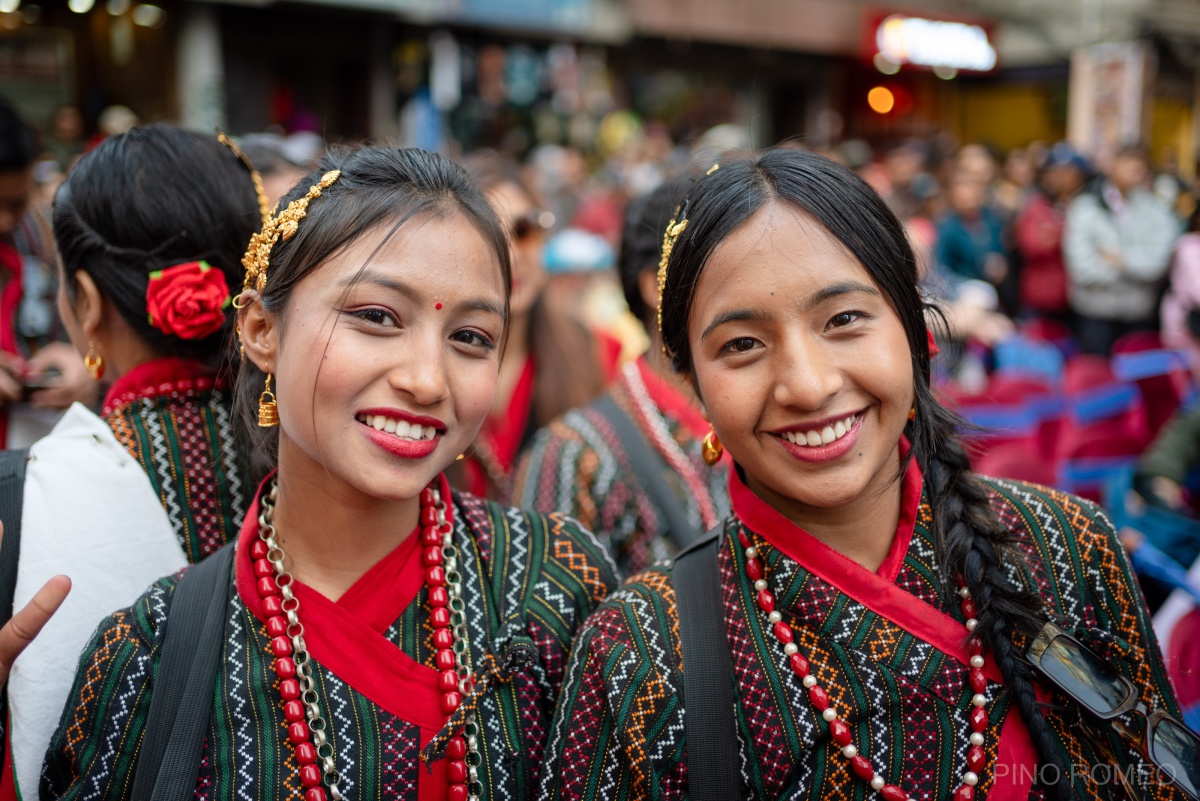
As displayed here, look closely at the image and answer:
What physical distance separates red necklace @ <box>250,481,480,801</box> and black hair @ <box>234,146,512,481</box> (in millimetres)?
207

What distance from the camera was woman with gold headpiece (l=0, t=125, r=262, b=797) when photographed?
68.3 inches

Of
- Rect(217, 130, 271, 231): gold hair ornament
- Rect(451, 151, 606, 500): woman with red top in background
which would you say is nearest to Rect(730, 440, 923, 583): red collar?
Rect(217, 130, 271, 231): gold hair ornament

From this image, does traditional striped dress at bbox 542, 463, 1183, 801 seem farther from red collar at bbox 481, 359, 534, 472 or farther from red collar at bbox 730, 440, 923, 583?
red collar at bbox 481, 359, 534, 472

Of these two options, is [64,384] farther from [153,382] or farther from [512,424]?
[512,424]

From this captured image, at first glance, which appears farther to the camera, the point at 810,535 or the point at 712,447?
the point at 712,447

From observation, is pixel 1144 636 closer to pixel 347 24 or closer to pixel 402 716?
pixel 402 716

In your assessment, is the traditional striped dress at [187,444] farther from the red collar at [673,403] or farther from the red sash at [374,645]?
the red collar at [673,403]

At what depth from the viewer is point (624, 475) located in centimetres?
257

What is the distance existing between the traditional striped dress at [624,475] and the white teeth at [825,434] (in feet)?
3.37

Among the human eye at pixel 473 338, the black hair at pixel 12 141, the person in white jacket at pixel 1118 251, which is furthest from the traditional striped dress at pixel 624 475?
the person in white jacket at pixel 1118 251

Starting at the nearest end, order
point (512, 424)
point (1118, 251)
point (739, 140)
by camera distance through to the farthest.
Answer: point (512, 424), point (1118, 251), point (739, 140)

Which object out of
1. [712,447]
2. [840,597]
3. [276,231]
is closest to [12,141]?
[276,231]

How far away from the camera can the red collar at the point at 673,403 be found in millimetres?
2648

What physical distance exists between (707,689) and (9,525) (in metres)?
1.21
